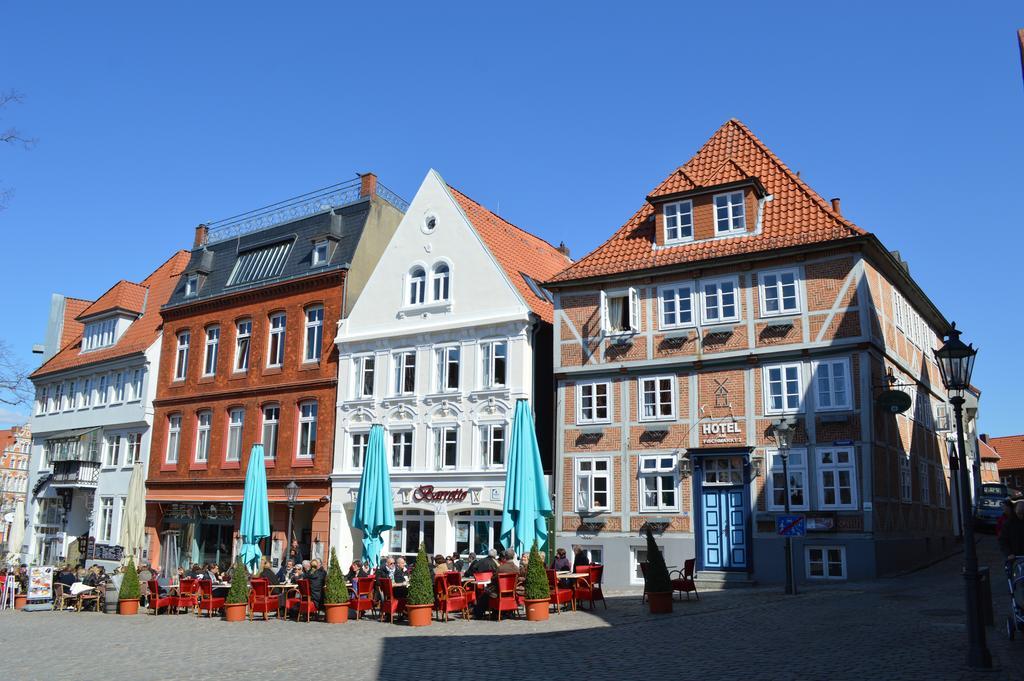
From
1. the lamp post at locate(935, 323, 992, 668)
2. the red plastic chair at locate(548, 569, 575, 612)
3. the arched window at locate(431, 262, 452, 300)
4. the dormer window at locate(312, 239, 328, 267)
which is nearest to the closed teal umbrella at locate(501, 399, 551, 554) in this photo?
the red plastic chair at locate(548, 569, 575, 612)

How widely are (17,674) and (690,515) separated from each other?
16808 mm

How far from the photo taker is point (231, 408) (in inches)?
1419

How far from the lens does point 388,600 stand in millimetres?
18125

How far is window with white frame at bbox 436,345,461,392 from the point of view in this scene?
97.9ft

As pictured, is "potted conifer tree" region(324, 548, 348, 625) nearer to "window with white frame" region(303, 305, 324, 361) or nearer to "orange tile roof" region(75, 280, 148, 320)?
"window with white frame" region(303, 305, 324, 361)

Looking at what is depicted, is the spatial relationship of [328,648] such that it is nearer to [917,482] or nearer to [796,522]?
[796,522]

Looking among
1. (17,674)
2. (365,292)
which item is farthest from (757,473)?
(17,674)

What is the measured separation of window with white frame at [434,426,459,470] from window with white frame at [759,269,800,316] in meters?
10.6


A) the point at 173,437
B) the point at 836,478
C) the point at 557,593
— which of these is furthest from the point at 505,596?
the point at 173,437

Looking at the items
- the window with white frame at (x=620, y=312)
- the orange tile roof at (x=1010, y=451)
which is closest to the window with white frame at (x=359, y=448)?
the window with white frame at (x=620, y=312)

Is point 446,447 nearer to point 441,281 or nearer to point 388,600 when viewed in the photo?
point 441,281

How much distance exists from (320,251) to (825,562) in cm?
2157

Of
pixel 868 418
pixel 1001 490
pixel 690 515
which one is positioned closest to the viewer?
pixel 868 418

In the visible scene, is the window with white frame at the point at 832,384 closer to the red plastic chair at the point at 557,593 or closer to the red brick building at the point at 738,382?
the red brick building at the point at 738,382
